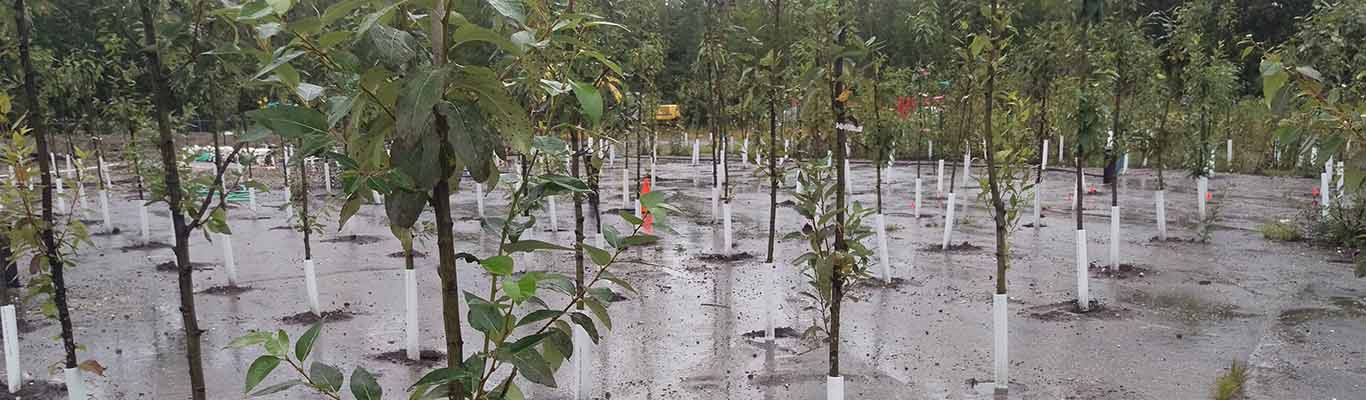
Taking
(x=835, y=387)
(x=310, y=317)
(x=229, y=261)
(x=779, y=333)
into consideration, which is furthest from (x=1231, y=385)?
(x=229, y=261)

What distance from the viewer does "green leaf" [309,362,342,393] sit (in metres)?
1.50

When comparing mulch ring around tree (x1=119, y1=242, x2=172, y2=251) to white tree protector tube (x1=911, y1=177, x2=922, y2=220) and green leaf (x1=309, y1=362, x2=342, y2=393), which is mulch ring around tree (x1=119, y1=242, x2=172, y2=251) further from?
green leaf (x1=309, y1=362, x2=342, y2=393)

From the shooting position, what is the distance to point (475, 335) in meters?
7.49

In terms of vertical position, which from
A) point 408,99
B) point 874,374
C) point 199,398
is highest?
point 408,99

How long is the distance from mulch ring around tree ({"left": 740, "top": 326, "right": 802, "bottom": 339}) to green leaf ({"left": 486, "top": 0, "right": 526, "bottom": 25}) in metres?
6.16

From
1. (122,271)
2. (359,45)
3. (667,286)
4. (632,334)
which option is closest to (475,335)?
(632,334)

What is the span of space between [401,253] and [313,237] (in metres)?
2.55

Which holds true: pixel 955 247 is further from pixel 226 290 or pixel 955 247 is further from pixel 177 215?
pixel 177 215

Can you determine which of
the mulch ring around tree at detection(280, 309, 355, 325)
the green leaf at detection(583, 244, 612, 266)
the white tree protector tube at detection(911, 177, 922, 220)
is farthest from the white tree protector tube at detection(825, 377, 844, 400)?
the white tree protector tube at detection(911, 177, 922, 220)

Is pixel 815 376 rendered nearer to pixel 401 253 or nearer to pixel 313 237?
pixel 401 253

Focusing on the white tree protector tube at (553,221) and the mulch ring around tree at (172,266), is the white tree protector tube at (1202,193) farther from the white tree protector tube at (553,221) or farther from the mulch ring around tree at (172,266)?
the mulch ring around tree at (172,266)

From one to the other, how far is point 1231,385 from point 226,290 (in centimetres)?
881

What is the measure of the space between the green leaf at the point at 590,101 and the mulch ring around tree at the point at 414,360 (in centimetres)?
564

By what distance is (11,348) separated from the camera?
5.75 meters
